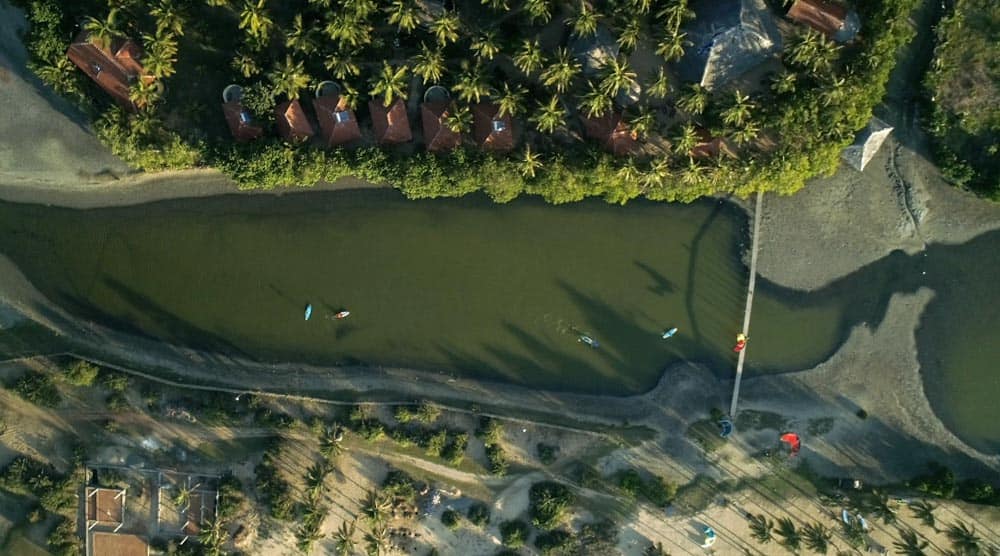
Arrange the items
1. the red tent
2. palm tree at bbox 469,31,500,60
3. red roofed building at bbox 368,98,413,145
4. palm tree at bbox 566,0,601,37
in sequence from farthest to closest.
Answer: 1. the red tent
2. red roofed building at bbox 368,98,413,145
3. palm tree at bbox 469,31,500,60
4. palm tree at bbox 566,0,601,37

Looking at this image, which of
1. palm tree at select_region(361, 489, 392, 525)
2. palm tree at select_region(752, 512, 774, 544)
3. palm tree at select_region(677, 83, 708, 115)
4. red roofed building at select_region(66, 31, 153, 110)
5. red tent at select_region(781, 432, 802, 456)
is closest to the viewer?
palm tree at select_region(677, 83, 708, 115)

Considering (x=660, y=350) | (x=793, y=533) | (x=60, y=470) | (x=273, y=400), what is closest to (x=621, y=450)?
(x=660, y=350)

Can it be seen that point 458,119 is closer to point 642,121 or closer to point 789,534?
point 642,121

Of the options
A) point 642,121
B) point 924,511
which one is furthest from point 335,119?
point 924,511

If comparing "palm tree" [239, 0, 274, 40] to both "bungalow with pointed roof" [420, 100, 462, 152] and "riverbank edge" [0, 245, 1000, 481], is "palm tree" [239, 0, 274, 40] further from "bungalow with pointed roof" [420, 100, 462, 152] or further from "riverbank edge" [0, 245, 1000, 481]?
"riverbank edge" [0, 245, 1000, 481]

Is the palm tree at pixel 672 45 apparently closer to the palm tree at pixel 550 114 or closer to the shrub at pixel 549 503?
the palm tree at pixel 550 114

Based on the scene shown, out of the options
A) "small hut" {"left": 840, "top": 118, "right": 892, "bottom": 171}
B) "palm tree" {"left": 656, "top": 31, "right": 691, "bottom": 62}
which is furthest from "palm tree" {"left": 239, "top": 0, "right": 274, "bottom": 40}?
"small hut" {"left": 840, "top": 118, "right": 892, "bottom": 171}

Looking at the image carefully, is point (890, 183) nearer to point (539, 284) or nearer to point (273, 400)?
point (539, 284)
